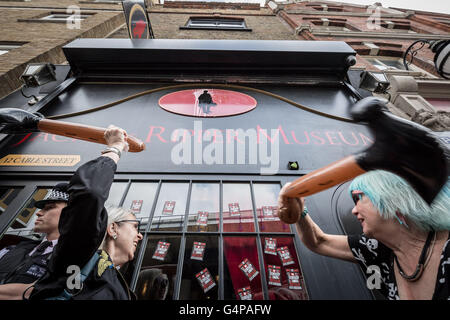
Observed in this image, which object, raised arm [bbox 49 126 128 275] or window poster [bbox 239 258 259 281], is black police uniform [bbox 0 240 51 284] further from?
window poster [bbox 239 258 259 281]

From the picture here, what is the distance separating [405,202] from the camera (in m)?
1.28

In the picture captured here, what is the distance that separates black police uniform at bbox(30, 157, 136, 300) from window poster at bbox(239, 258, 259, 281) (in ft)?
4.49

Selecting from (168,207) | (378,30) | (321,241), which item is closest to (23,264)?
(168,207)

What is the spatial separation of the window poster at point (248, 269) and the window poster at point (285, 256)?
0.32m

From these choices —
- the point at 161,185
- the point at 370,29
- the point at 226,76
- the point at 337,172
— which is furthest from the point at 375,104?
the point at 370,29

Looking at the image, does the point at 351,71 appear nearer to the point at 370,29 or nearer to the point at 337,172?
the point at 337,172

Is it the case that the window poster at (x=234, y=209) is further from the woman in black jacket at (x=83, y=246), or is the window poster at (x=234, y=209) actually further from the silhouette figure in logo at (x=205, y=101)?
the silhouette figure in logo at (x=205, y=101)

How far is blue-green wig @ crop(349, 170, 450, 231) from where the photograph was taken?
1.19 m

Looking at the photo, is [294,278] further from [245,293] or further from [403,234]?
[403,234]

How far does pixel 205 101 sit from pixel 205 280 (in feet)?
10.6

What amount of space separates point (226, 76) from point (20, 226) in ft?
14.7

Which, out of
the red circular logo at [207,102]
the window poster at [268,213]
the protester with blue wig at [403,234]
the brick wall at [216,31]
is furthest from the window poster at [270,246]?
the brick wall at [216,31]

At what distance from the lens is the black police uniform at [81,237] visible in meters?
1.09

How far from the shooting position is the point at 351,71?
4715 mm
